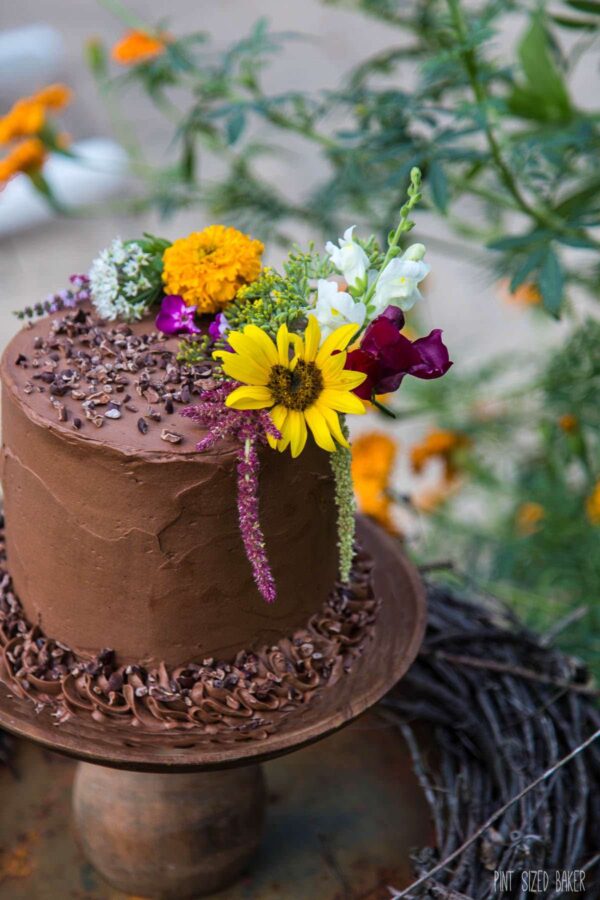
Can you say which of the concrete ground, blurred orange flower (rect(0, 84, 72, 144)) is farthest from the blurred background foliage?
the concrete ground

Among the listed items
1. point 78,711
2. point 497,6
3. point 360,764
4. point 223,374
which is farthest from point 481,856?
point 497,6

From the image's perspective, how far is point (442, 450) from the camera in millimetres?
1869

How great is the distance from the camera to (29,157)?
173 cm

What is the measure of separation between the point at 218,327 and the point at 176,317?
55 mm

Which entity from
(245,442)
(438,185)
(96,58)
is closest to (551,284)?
(438,185)

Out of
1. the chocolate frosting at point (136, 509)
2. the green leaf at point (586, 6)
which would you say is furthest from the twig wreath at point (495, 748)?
the green leaf at point (586, 6)

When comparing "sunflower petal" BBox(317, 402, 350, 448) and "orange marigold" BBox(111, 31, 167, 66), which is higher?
"orange marigold" BBox(111, 31, 167, 66)

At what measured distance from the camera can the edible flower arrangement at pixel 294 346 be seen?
838 mm

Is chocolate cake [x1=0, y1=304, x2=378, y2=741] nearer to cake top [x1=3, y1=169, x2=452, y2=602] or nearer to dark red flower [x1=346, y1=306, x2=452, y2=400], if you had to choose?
cake top [x1=3, y1=169, x2=452, y2=602]

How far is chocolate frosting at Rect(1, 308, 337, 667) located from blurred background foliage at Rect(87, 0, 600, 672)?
0.47m

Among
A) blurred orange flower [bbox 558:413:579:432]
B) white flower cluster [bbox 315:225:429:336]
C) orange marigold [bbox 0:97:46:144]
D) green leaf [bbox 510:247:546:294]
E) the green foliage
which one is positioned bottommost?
the green foliage

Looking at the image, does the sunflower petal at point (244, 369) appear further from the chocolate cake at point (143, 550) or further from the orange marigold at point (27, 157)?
the orange marigold at point (27, 157)

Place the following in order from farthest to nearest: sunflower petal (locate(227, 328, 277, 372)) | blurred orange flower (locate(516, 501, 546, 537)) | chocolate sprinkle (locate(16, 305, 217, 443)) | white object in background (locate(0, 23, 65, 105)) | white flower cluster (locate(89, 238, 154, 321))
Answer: white object in background (locate(0, 23, 65, 105))
blurred orange flower (locate(516, 501, 546, 537))
white flower cluster (locate(89, 238, 154, 321))
chocolate sprinkle (locate(16, 305, 217, 443))
sunflower petal (locate(227, 328, 277, 372))

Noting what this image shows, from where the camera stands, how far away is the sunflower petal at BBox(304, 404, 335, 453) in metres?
0.84
